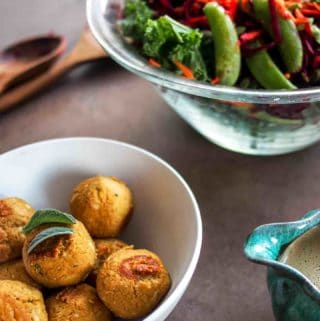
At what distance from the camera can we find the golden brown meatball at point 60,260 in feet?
2.19

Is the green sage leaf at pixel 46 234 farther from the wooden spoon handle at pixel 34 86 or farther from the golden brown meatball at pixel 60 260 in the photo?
the wooden spoon handle at pixel 34 86

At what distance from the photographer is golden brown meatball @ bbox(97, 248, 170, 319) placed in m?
0.66

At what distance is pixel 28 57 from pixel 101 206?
1.71ft

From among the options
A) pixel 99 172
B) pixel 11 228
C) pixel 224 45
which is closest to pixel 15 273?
pixel 11 228

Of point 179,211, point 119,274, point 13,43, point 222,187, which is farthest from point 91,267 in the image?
point 13,43

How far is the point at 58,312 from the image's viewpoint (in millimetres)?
662

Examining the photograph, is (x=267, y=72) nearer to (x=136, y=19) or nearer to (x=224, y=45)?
(x=224, y=45)

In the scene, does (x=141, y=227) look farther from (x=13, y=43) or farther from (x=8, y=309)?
(x=13, y=43)

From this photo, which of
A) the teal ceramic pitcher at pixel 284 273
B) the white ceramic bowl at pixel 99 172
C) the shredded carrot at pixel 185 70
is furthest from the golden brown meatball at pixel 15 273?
the shredded carrot at pixel 185 70

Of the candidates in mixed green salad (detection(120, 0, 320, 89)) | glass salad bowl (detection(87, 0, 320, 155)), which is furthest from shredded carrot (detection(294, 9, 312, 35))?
A: glass salad bowl (detection(87, 0, 320, 155))

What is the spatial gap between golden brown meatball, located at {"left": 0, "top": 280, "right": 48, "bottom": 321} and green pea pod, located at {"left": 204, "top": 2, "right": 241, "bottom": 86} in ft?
1.33

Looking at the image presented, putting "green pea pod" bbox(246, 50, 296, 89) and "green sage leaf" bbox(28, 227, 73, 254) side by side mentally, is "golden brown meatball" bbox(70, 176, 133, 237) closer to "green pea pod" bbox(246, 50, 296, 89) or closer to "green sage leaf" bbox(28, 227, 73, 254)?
"green sage leaf" bbox(28, 227, 73, 254)

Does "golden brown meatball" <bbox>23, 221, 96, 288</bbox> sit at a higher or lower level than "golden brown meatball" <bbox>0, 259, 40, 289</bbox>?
higher

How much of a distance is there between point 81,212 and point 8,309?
0.17 metres
